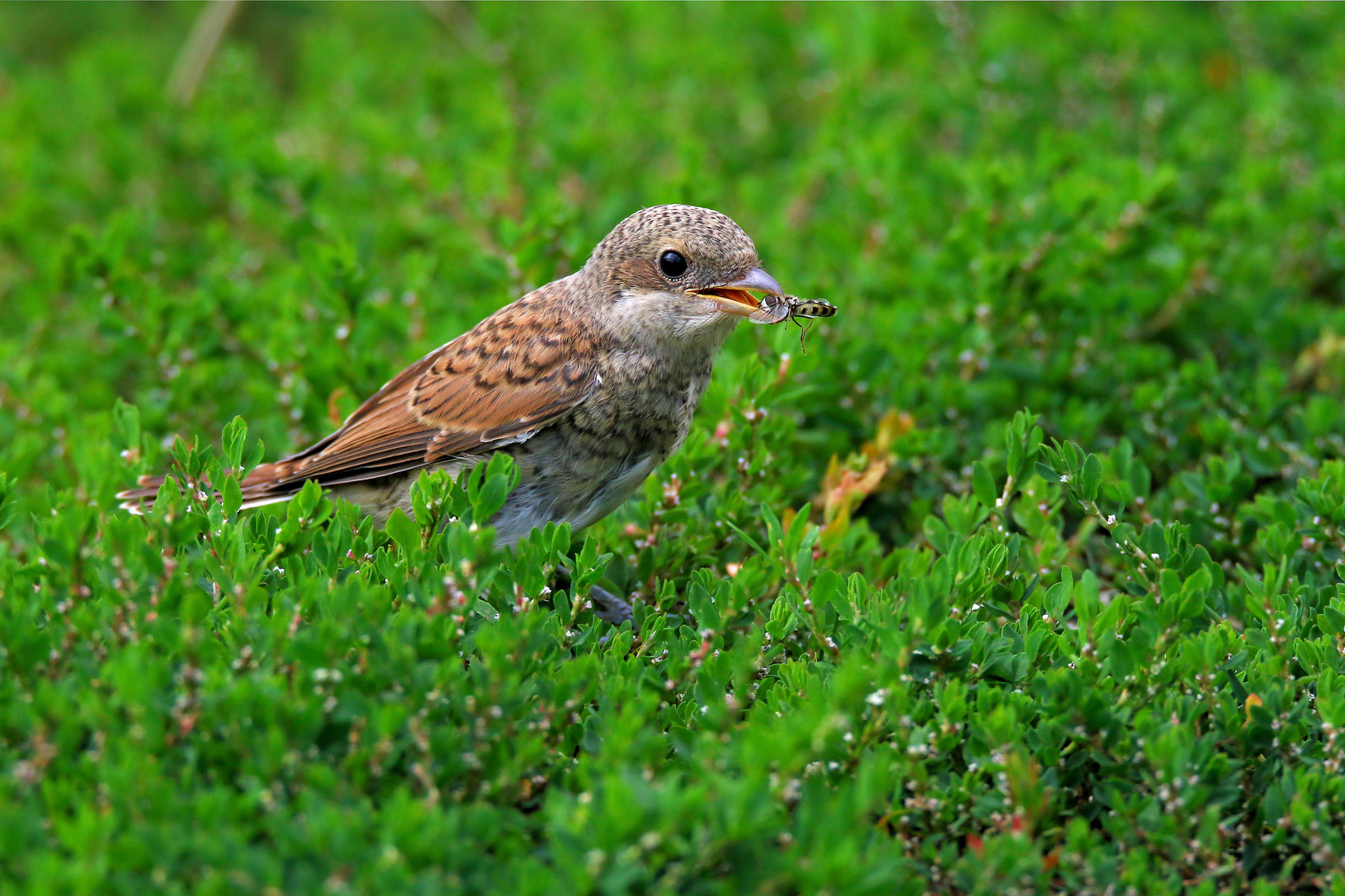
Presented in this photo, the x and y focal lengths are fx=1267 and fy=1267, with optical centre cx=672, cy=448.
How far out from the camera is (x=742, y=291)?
13.6ft

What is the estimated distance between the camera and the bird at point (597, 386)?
13.5 ft

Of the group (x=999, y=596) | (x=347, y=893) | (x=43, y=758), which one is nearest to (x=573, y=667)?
(x=347, y=893)

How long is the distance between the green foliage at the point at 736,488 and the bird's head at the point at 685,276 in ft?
1.28

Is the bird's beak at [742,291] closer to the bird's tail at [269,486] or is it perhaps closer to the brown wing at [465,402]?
the brown wing at [465,402]

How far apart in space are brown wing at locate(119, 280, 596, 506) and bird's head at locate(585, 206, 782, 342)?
0.69 feet

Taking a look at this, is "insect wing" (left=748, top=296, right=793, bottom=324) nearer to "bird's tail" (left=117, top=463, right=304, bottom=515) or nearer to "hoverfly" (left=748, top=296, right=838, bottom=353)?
"hoverfly" (left=748, top=296, right=838, bottom=353)

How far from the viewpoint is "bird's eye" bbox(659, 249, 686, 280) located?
416 cm

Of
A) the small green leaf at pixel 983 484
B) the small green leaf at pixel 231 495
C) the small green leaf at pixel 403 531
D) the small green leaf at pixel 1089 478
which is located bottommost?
the small green leaf at pixel 983 484

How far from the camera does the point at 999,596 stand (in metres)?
3.66

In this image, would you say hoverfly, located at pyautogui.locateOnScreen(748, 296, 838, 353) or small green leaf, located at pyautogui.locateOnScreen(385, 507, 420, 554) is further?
hoverfly, located at pyautogui.locateOnScreen(748, 296, 838, 353)

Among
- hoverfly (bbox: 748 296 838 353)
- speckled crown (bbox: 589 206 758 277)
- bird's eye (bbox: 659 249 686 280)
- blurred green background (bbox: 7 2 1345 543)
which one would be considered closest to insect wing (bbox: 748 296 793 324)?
hoverfly (bbox: 748 296 838 353)

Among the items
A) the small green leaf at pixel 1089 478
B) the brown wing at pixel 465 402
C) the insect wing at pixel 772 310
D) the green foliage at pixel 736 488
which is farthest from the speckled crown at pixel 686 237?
the small green leaf at pixel 1089 478

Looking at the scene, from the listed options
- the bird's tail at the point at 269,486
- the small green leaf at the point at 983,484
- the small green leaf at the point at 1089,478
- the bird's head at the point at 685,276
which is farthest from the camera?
the bird's tail at the point at 269,486

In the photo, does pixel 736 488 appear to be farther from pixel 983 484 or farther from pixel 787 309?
pixel 983 484
